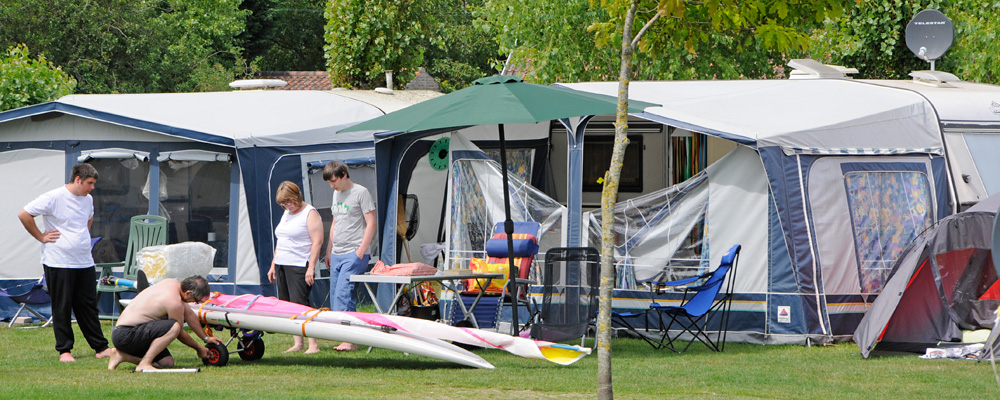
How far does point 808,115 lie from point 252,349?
467cm

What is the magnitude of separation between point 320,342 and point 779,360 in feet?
11.2

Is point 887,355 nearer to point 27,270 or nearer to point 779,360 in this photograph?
point 779,360

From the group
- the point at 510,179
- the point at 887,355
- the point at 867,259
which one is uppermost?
the point at 510,179

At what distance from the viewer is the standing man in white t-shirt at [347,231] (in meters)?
8.06

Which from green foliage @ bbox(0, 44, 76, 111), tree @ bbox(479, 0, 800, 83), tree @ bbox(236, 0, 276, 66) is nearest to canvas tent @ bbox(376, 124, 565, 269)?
tree @ bbox(479, 0, 800, 83)

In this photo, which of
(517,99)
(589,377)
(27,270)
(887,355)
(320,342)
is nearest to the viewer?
(589,377)

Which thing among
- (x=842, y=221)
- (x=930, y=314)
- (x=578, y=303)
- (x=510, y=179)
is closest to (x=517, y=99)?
(x=578, y=303)

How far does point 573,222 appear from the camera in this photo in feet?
30.0

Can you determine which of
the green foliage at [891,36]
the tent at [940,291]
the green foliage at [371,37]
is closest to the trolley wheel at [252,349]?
the tent at [940,291]

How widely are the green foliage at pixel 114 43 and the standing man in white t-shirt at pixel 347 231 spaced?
16.3 m

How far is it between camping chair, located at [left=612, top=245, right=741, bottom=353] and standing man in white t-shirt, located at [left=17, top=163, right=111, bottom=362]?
3807 millimetres

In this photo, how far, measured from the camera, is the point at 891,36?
14328 millimetres

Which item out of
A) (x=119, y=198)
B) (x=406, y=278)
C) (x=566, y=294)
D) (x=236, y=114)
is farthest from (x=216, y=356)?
(x=236, y=114)

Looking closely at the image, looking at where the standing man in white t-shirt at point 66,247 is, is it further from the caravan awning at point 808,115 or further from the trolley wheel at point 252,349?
the caravan awning at point 808,115
